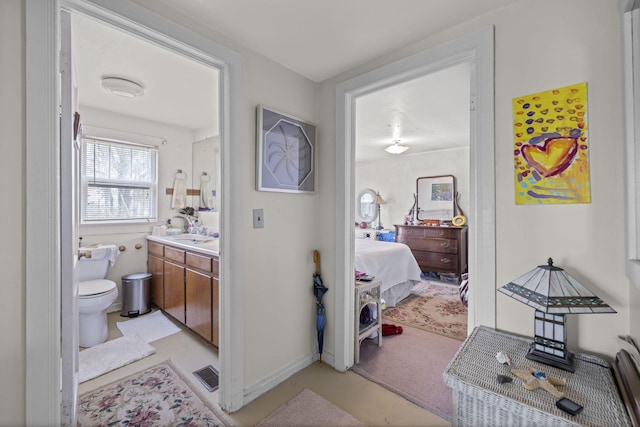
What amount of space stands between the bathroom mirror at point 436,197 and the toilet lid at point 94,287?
4.86 m

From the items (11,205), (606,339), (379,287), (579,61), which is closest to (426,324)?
(379,287)

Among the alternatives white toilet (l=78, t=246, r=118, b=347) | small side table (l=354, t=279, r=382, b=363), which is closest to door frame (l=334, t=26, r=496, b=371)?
small side table (l=354, t=279, r=382, b=363)

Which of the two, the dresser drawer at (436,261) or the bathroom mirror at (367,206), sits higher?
the bathroom mirror at (367,206)

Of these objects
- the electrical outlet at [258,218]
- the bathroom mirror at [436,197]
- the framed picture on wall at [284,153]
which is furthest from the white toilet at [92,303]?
the bathroom mirror at [436,197]

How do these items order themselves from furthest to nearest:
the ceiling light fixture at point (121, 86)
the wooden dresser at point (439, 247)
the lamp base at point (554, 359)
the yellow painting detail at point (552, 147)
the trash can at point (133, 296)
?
the wooden dresser at point (439, 247) < the trash can at point (133, 296) < the ceiling light fixture at point (121, 86) < the yellow painting detail at point (552, 147) < the lamp base at point (554, 359)

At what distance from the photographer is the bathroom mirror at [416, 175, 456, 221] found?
5.09m

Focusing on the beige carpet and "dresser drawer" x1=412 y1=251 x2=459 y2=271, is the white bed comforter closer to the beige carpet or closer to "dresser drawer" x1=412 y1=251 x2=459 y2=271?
"dresser drawer" x1=412 y1=251 x2=459 y2=271

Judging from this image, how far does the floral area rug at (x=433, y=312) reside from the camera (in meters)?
2.87

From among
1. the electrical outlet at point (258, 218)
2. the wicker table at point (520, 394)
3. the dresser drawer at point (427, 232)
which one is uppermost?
the electrical outlet at point (258, 218)

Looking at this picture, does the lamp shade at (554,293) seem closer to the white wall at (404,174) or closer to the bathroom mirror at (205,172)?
the bathroom mirror at (205,172)

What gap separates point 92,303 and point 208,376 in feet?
4.09

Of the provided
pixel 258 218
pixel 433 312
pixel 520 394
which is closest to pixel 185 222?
pixel 258 218

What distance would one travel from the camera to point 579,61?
4.00 ft

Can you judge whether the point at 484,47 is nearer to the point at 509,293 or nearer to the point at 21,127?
the point at 509,293
